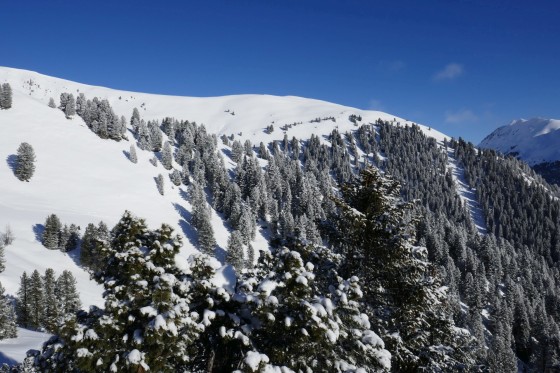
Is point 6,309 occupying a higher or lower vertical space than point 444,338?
lower

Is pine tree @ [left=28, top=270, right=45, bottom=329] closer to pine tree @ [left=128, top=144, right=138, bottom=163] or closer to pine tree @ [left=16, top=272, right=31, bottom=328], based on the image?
pine tree @ [left=16, top=272, right=31, bottom=328]

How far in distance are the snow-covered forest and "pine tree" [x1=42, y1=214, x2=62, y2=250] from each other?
8.1 inches

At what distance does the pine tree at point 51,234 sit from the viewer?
239ft

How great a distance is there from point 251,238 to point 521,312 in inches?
2979

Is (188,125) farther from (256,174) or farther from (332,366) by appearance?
(332,366)

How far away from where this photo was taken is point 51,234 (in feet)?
240

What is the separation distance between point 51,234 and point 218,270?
75953 mm

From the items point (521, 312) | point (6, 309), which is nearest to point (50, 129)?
point (6, 309)

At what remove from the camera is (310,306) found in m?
8.66

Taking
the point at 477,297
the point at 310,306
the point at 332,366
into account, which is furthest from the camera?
the point at 477,297

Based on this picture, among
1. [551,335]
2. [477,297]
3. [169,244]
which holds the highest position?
[169,244]

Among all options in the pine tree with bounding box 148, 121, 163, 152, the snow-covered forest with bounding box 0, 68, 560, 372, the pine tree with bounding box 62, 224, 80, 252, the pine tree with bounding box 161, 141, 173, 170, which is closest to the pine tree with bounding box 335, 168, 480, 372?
the snow-covered forest with bounding box 0, 68, 560, 372

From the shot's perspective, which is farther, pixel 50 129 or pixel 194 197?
pixel 50 129

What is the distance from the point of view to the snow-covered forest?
9.23 m
